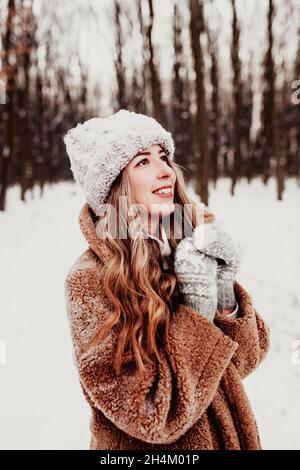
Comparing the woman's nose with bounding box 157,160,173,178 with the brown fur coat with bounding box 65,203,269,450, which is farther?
the woman's nose with bounding box 157,160,173,178

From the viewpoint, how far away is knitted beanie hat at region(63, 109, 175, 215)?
165 cm

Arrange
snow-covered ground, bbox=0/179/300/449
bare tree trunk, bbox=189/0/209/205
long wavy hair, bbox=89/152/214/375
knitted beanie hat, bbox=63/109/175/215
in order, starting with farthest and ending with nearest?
bare tree trunk, bbox=189/0/209/205
snow-covered ground, bbox=0/179/300/449
knitted beanie hat, bbox=63/109/175/215
long wavy hair, bbox=89/152/214/375

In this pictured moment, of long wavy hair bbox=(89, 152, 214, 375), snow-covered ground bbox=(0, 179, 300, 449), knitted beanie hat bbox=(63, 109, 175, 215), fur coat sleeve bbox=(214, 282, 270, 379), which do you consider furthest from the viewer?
snow-covered ground bbox=(0, 179, 300, 449)

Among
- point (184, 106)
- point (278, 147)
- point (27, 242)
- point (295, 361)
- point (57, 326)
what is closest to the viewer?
point (295, 361)

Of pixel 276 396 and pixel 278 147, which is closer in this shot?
pixel 276 396

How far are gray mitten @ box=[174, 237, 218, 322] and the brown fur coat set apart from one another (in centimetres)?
5

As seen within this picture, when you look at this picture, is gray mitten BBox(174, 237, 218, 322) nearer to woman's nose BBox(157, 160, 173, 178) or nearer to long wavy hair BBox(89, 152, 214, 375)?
long wavy hair BBox(89, 152, 214, 375)

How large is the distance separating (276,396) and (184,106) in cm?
1756

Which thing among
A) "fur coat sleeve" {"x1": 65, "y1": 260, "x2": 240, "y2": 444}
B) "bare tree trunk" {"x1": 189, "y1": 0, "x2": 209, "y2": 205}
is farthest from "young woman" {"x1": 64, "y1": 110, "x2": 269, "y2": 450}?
"bare tree trunk" {"x1": 189, "y1": 0, "x2": 209, "y2": 205}

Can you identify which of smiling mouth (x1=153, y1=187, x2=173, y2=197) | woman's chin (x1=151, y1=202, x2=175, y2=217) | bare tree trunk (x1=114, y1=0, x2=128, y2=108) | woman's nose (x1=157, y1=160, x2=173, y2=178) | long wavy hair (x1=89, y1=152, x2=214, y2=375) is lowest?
long wavy hair (x1=89, y1=152, x2=214, y2=375)

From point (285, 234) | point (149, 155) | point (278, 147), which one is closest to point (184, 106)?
point (278, 147)

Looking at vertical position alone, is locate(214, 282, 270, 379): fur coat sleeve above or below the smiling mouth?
below
